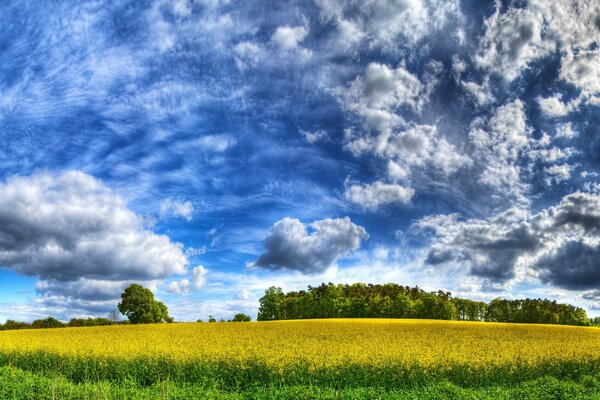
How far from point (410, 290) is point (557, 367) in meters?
89.3

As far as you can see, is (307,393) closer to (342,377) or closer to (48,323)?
(342,377)

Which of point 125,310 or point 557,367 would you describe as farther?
point 125,310

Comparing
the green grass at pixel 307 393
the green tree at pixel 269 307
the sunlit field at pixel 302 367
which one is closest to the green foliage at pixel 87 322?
the green tree at pixel 269 307

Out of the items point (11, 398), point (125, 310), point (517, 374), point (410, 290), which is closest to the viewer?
point (11, 398)

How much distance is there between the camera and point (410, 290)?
367 feet

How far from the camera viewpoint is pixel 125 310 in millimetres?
70562

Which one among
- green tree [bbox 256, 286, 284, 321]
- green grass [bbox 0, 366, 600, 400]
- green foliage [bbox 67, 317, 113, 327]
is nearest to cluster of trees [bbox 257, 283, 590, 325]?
green tree [bbox 256, 286, 284, 321]

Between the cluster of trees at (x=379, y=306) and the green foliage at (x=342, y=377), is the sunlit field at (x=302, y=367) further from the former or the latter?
the cluster of trees at (x=379, y=306)

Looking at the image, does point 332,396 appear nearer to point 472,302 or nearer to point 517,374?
point 517,374

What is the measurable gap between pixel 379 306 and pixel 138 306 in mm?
48441

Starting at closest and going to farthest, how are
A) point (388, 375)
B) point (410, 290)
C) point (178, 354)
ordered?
point (388, 375) → point (178, 354) → point (410, 290)

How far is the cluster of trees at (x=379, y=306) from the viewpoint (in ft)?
302

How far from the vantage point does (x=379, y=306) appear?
307 ft

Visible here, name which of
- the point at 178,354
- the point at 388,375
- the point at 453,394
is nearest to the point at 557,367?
the point at 388,375
